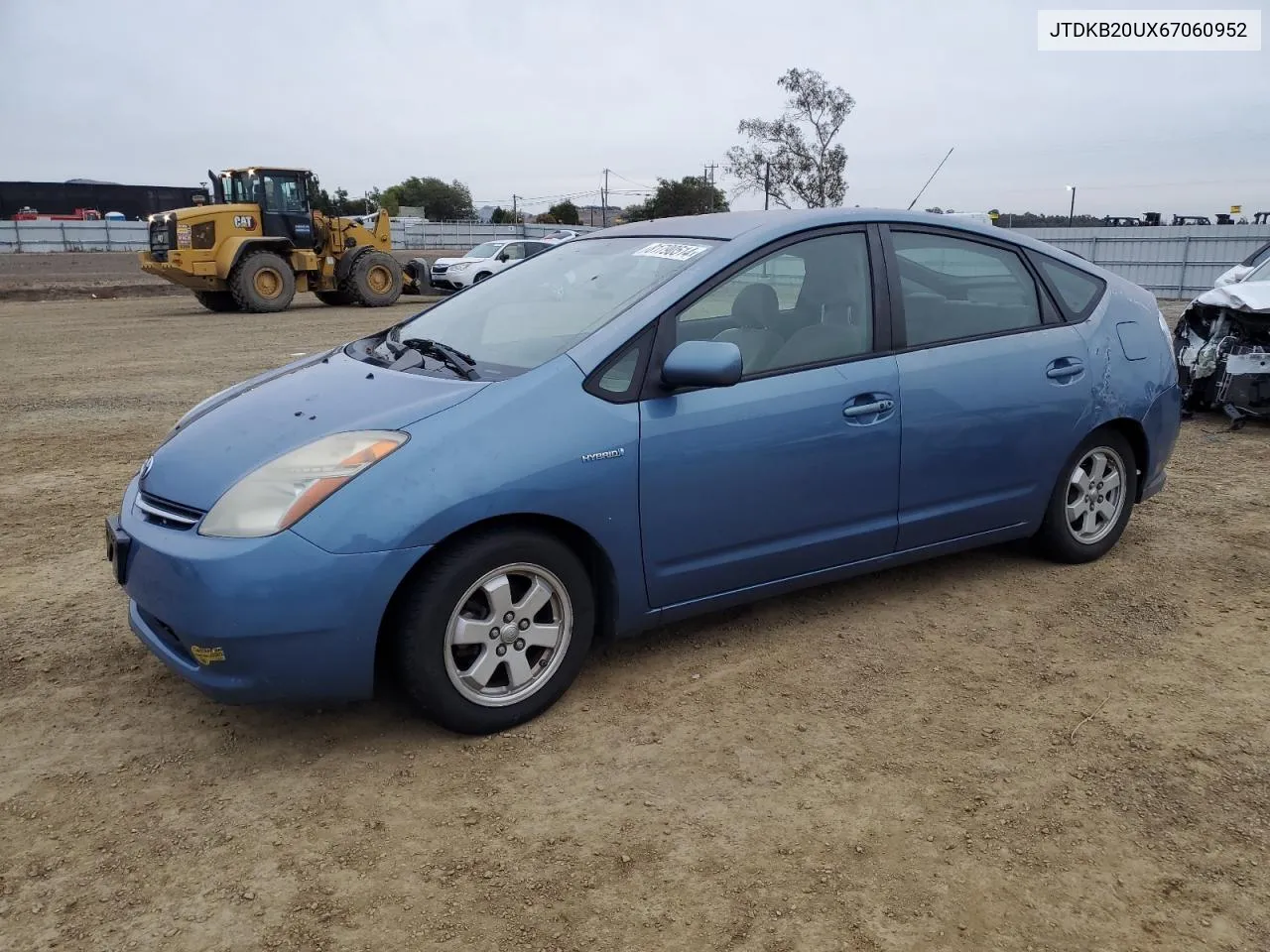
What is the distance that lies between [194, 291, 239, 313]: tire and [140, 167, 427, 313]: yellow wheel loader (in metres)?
0.02

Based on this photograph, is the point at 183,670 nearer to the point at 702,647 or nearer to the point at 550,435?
the point at 550,435

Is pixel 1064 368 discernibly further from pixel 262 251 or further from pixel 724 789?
pixel 262 251

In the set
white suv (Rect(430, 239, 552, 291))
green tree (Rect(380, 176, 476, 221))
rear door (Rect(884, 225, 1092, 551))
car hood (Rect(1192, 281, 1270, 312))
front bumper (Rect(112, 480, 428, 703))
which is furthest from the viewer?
green tree (Rect(380, 176, 476, 221))

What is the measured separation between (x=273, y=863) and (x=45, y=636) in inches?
76.8

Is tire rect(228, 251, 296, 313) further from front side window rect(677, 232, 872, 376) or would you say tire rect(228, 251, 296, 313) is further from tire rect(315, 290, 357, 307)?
front side window rect(677, 232, 872, 376)

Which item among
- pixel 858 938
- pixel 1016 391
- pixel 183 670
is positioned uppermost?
pixel 1016 391

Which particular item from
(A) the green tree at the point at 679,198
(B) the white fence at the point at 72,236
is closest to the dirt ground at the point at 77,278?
(B) the white fence at the point at 72,236

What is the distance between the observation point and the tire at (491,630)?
2.91 m

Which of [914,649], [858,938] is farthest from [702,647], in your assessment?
[858,938]

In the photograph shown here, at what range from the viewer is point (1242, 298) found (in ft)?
24.3

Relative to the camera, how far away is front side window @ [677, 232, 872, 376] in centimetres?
357

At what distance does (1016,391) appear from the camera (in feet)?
13.4

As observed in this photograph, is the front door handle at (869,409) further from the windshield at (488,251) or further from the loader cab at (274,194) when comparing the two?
the windshield at (488,251)

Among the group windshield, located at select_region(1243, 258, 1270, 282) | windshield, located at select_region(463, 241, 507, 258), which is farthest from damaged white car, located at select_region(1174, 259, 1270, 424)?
windshield, located at select_region(463, 241, 507, 258)
